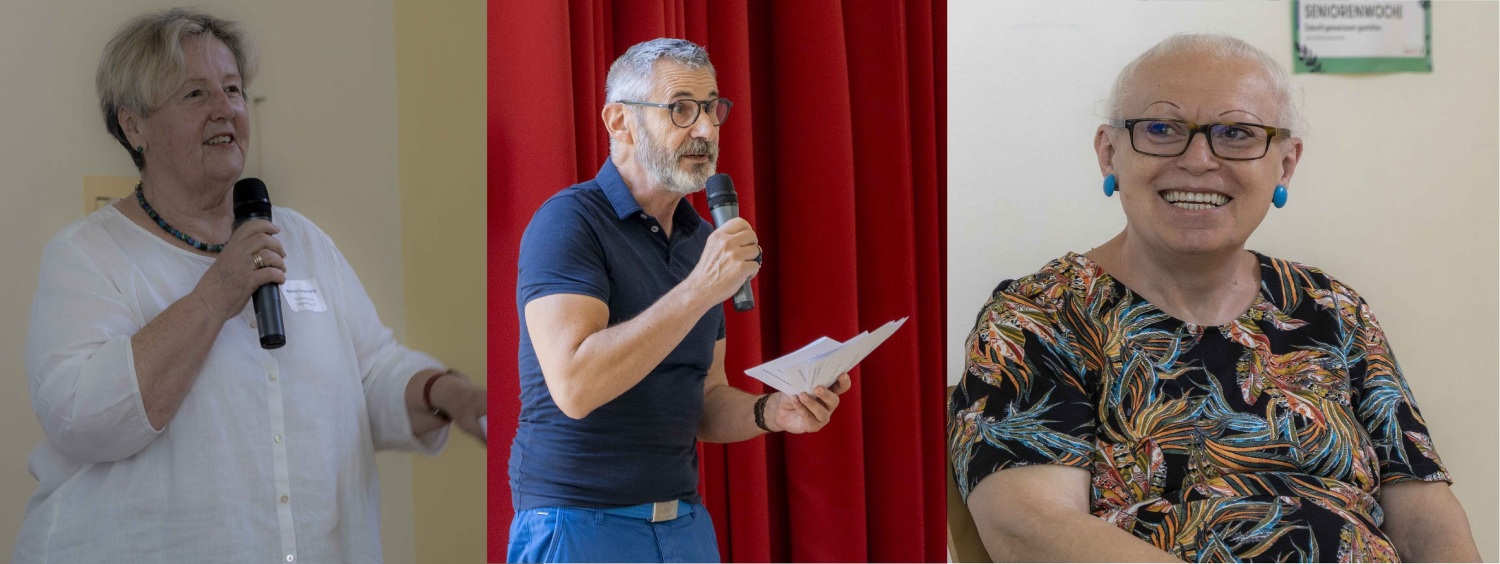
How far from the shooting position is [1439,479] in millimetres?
Result: 1920

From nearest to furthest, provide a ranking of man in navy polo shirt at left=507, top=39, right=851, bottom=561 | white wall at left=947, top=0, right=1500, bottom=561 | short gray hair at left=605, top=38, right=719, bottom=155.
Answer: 1. man in navy polo shirt at left=507, top=39, right=851, bottom=561
2. short gray hair at left=605, top=38, right=719, bottom=155
3. white wall at left=947, top=0, right=1500, bottom=561

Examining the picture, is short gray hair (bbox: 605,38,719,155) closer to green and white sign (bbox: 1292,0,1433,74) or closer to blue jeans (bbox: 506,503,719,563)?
blue jeans (bbox: 506,503,719,563)

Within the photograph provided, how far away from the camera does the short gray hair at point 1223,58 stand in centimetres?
196

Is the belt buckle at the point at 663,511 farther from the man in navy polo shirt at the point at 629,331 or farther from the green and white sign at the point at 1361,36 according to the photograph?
the green and white sign at the point at 1361,36

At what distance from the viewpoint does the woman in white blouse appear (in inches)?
42.7

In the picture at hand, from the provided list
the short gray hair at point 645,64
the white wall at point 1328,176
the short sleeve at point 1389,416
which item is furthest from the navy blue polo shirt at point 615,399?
the short sleeve at point 1389,416

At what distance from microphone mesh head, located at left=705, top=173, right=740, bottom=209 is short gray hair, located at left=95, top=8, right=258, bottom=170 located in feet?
2.32

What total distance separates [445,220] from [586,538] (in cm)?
51

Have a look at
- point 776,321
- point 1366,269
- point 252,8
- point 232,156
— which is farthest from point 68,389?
point 1366,269

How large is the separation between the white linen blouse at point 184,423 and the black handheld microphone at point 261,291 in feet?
0.04

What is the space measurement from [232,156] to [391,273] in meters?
0.21

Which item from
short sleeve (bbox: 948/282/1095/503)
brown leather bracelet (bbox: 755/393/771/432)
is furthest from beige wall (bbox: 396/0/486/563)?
short sleeve (bbox: 948/282/1095/503)

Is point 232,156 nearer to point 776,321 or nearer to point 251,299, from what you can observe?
point 251,299

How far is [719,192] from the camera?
Result: 1597mm
